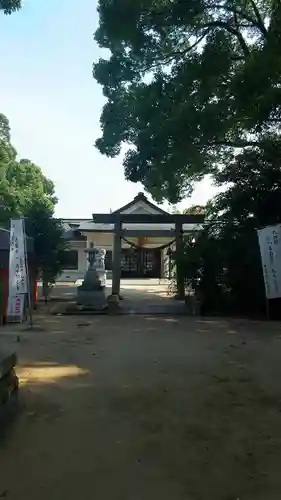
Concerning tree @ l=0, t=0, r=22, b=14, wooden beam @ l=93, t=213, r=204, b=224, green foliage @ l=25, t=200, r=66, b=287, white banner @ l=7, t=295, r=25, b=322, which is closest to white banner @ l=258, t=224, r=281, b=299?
wooden beam @ l=93, t=213, r=204, b=224

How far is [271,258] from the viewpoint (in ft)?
40.3

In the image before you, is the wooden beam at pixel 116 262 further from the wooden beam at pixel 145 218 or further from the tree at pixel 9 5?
the tree at pixel 9 5

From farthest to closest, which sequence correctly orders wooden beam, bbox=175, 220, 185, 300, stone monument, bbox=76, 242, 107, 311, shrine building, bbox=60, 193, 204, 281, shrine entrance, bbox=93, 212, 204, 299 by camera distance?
shrine building, bbox=60, 193, 204, 281 → shrine entrance, bbox=93, 212, 204, 299 → stone monument, bbox=76, 242, 107, 311 → wooden beam, bbox=175, 220, 185, 300

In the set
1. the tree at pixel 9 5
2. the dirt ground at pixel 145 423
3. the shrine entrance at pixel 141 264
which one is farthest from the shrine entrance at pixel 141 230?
the shrine entrance at pixel 141 264

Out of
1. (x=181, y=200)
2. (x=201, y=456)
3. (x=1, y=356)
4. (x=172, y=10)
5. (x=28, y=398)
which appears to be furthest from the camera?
(x=181, y=200)

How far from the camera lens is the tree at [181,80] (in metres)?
10.3

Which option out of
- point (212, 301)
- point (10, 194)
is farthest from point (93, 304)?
point (10, 194)

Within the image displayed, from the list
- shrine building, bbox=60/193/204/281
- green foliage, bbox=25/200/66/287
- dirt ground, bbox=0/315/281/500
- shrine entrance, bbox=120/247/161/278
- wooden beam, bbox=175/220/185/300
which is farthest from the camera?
shrine entrance, bbox=120/247/161/278

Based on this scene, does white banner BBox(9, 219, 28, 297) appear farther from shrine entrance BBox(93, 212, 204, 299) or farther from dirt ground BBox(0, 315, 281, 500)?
shrine entrance BBox(93, 212, 204, 299)

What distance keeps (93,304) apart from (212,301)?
3.67 metres

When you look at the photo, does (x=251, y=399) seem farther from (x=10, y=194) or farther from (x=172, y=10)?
(x=10, y=194)

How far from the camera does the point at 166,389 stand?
596 centimetres

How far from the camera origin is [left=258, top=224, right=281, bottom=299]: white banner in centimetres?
1216

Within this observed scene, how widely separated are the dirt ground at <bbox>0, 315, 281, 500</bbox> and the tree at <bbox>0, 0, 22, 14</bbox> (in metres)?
4.26
